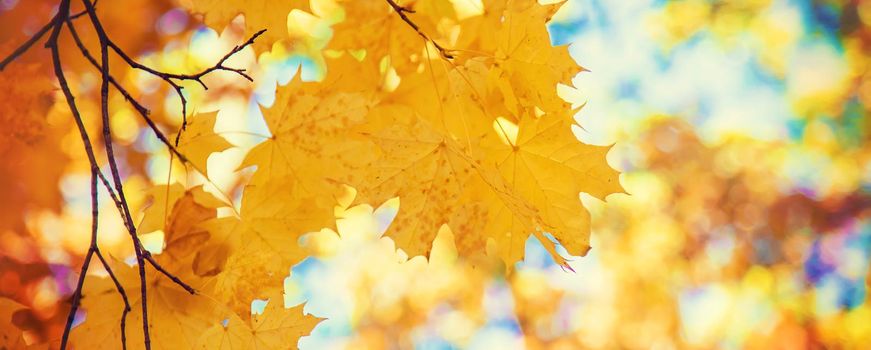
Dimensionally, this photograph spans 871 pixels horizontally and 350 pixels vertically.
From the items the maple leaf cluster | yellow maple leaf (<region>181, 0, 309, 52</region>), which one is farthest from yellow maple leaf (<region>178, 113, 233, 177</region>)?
yellow maple leaf (<region>181, 0, 309, 52</region>)

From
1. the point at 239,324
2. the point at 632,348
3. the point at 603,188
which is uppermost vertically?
the point at 239,324

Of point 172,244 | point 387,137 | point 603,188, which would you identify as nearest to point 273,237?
point 172,244

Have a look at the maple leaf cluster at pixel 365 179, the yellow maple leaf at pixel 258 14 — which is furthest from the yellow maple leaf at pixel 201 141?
the yellow maple leaf at pixel 258 14

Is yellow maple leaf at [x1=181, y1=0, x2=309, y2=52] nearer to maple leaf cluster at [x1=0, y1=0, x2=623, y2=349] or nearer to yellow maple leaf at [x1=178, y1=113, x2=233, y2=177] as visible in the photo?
maple leaf cluster at [x1=0, y1=0, x2=623, y2=349]

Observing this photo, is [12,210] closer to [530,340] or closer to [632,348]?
[530,340]

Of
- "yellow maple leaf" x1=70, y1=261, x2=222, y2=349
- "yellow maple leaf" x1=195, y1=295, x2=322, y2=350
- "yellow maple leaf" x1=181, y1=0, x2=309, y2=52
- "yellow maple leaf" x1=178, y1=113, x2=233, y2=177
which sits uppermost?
"yellow maple leaf" x1=181, y1=0, x2=309, y2=52

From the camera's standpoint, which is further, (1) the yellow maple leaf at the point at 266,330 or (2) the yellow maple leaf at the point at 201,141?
(2) the yellow maple leaf at the point at 201,141

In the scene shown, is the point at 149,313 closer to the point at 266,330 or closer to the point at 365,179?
the point at 266,330

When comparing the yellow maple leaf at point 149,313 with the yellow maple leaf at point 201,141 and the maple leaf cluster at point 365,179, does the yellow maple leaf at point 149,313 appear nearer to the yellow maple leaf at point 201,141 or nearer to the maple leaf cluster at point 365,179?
the maple leaf cluster at point 365,179
